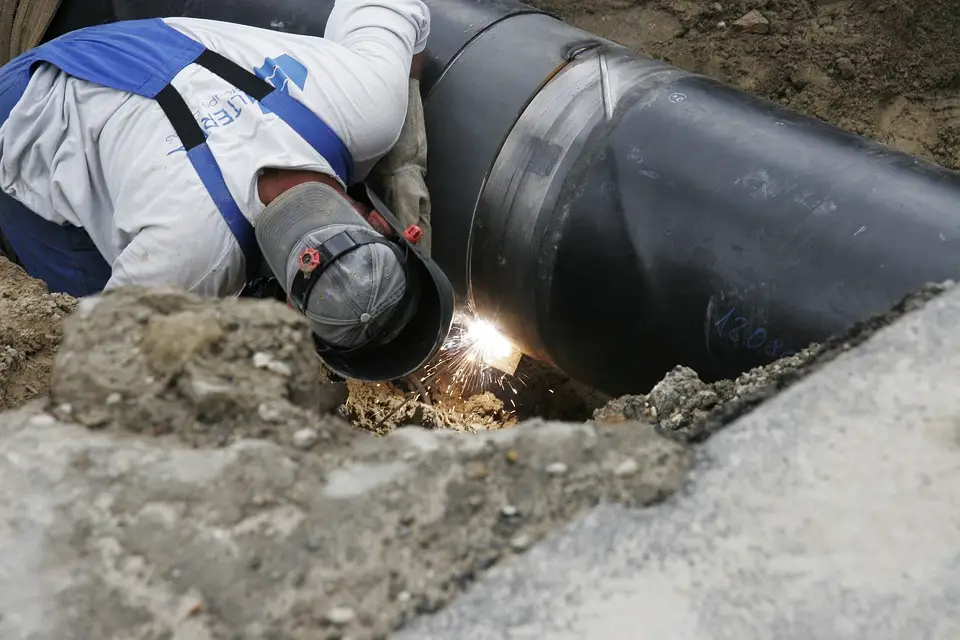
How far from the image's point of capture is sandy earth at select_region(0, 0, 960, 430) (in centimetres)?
304

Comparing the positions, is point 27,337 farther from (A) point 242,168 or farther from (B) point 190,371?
(B) point 190,371

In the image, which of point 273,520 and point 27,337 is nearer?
point 273,520

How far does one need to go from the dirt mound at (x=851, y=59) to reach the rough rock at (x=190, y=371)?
9.24 ft

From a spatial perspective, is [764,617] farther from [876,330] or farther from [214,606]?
[214,606]

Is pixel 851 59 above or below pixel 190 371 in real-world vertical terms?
below

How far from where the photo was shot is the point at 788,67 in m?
3.36

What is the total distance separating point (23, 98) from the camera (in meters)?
2.12

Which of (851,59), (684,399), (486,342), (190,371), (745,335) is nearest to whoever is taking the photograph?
(190,371)

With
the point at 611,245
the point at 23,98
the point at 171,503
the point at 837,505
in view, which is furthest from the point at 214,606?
the point at 23,98

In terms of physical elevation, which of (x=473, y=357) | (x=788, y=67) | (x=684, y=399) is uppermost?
(x=684, y=399)

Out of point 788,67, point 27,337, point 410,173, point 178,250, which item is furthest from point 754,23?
point 27,337

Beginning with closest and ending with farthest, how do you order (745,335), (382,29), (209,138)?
(745,335) < (209,138) < (382,29)

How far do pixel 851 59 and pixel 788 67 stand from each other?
0.76 ft

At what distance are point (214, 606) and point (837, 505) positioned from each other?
0.68m
